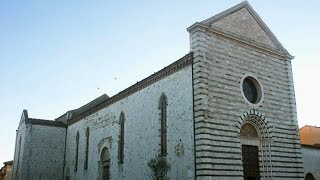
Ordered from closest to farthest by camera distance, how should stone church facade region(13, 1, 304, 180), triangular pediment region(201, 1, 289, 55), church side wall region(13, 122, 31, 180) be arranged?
stone church facade region(13, 1, 304, 180), triangular pediment region(201, 1, 289, 55), church side wall region(13, 122, 31, 180)

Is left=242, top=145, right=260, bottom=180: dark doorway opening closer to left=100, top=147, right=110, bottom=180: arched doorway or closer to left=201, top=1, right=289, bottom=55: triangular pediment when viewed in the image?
left=201, top=1, right=289, bottom=55: triangular pediment

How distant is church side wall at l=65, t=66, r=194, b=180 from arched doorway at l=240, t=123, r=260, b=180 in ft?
10.4

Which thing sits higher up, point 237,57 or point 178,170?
point 237,57

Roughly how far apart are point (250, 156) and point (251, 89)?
3584 mm

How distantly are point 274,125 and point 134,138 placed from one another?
8.13 metres

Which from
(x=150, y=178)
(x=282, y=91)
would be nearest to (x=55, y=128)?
(x=150, y=178)

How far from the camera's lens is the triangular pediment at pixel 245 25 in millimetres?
18922

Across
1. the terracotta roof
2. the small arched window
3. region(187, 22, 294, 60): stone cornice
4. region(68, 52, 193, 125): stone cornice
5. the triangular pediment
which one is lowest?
the small arched window

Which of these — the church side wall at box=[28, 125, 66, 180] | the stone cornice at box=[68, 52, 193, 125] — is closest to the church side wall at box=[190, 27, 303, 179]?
the stone cornice at box=[68, 52, 193, 125]

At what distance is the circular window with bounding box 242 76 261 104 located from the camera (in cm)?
1917

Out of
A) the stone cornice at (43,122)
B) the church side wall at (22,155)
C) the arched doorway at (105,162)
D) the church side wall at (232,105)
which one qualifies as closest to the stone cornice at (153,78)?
the church side wall at (232,105)

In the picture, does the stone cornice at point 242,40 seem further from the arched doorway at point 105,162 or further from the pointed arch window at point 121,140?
the arched doorway at point 105,162

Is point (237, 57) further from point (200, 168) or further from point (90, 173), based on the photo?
point (90, 173)

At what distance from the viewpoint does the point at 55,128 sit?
3306cm
